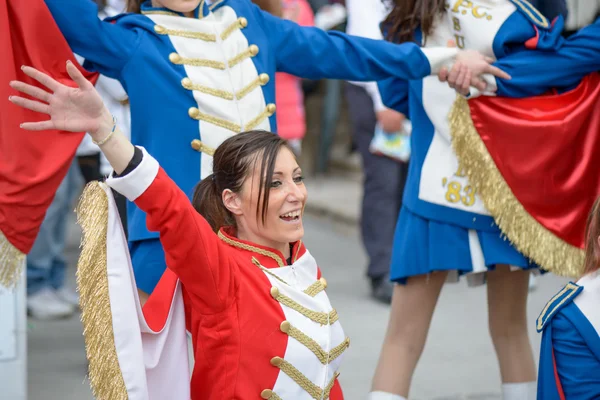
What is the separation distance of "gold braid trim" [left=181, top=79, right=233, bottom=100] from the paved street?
4.98ft

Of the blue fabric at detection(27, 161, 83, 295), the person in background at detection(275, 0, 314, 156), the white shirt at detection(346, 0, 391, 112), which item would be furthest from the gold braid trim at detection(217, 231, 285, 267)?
the person in background at detection(275, 0, 314, 156)

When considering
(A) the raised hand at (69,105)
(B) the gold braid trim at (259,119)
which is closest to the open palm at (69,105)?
(A) the raised hand at (69,105)

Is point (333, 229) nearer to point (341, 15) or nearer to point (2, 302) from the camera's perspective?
point (341, 15)

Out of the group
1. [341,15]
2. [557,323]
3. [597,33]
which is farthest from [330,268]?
[557,323]

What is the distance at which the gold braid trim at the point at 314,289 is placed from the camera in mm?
2412

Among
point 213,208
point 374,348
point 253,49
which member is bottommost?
point 374,348

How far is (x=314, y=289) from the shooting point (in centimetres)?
243

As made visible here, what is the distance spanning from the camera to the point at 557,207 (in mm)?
3090

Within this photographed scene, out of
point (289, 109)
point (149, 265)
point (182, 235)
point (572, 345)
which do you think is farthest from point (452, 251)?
point (289, 109)

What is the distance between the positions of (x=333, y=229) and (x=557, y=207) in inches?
180

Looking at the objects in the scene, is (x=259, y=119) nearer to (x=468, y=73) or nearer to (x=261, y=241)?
(x=261, y=241)

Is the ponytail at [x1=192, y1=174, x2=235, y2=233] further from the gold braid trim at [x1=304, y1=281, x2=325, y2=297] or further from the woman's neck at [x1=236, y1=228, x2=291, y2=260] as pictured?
the gold braid trim at [x1=304, y1=281, x2=325, y2=297]

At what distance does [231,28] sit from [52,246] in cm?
259

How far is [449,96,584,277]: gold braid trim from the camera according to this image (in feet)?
9.97
